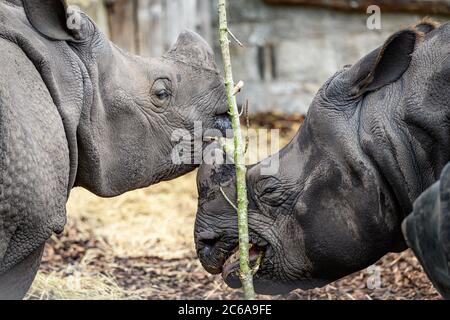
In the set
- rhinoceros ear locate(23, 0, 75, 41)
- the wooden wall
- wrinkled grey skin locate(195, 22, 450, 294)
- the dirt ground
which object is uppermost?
rhinoceros ear locate(23, 0, 75, 41)

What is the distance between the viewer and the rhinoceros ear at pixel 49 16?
480 cm

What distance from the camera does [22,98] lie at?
4426 mm

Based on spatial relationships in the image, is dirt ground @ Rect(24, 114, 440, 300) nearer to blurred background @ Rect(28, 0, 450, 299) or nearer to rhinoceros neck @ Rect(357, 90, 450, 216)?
blurred background @ Rect(28, 0, 450, 299)

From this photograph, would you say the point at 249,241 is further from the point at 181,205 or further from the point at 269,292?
the point at 181,205

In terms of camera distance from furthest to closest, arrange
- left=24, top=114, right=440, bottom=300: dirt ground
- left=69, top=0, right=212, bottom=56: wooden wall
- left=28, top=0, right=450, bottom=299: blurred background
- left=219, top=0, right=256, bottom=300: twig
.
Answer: left=69, top=0, right=212, bottom=56: wooden wall → left=28, top=0, right=450, bottom=299: blurred background → left=24, top=114, right=440, bottom=300: dirt ground → left=219, top=0, right=256, bottom=300: twig

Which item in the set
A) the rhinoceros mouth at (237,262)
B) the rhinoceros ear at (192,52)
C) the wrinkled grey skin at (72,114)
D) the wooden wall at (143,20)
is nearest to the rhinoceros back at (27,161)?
the wrinkled grey skin at (72,114)

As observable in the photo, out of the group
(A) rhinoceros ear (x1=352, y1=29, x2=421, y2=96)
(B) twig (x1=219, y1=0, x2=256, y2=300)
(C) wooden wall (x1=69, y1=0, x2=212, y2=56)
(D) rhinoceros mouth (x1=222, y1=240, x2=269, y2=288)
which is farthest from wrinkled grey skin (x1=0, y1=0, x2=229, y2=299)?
Answer: (C) wooden wall (x1=69, y1=0, x2=212, y2=56)

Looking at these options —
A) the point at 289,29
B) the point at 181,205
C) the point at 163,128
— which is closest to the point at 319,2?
the point at 289,29

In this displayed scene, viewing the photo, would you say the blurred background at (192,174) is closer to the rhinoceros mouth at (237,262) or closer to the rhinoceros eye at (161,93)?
the rhinoceros mouth at (237,262)

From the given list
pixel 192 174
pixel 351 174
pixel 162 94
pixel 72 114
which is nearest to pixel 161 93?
pixel 162 94

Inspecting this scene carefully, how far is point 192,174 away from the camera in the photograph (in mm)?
9383

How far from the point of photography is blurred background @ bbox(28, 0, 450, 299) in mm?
6668
